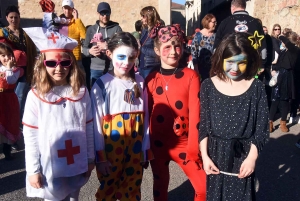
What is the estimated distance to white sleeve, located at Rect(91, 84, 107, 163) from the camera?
220 centimetres

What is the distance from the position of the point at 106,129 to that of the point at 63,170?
406 mm

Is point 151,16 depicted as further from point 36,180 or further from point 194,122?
point 36,180

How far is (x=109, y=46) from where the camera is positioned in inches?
90.8

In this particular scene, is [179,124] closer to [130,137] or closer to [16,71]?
[130,137]

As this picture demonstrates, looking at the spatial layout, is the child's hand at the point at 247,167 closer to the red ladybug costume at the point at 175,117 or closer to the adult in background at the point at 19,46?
the red ladybug costume at the point at 175,117

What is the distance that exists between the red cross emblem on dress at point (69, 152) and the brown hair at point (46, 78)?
1.15ft

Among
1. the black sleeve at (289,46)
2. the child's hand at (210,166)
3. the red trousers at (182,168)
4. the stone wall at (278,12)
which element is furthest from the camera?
the stone wall at (278,12)

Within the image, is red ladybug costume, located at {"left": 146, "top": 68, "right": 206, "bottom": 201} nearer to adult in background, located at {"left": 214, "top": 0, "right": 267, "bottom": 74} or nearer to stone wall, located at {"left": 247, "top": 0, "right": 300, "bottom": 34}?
adult in background, located at {"left": 214, "top": 0, "right": 267, "bottom": 74}

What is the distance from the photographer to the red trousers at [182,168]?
228cm

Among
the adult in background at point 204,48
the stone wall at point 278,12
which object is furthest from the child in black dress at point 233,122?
the stone wall at point 278,12

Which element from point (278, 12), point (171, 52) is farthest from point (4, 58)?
point (278, 12)

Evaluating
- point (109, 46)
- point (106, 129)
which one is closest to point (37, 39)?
point (109, 46)

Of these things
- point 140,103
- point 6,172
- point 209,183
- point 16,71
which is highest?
point 16,71

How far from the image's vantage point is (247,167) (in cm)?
197
